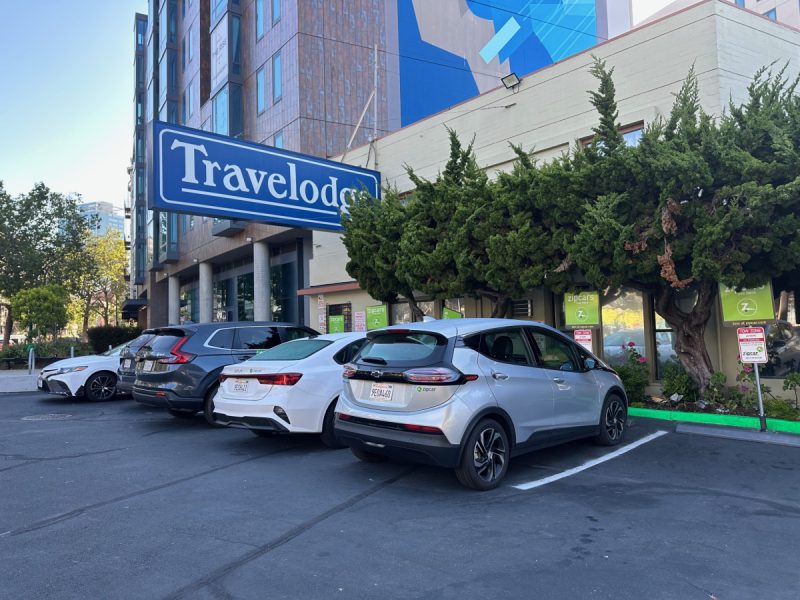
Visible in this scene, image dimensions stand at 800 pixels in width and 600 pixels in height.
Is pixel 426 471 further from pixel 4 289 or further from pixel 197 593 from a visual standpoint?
pixel 4 289

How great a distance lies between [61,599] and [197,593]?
0.78 meters

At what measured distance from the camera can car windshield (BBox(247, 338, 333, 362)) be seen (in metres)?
7.71

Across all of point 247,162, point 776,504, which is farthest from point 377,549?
point 247,162

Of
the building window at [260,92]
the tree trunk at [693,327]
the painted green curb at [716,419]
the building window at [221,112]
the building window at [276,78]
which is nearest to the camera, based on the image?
the painted green curb at [716,419]

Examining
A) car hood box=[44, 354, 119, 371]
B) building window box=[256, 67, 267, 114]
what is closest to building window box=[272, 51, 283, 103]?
building window box=[256, 67, 267, 114]

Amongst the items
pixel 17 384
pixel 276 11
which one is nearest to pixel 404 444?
pixel 17 384

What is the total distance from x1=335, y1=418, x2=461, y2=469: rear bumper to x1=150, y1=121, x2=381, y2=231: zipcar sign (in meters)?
7.47

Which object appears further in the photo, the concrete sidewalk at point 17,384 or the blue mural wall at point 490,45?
the blue mural wall at point 490,45

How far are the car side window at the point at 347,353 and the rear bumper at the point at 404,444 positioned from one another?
1834 mm

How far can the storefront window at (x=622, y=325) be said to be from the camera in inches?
449

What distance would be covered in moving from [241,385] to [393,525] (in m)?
3.48

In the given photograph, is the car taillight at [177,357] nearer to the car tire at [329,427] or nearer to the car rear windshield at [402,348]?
the car tire at [329,427]

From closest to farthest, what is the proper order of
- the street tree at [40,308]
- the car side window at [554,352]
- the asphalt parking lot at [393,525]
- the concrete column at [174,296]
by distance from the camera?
1. the asphalt parking lot at [393,525]
2. the car side window at [554,352]
3. the street tree at [40,308]
4. the concrete column at [174,296]

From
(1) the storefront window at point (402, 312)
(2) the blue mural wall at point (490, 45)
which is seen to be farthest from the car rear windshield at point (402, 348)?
(2) the blue mural wall at point (490, 45)
